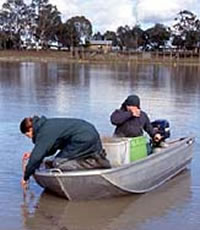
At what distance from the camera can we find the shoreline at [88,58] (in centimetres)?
10112

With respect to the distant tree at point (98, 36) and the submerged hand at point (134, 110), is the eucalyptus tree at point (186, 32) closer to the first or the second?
the distant tree at point (98, 36)

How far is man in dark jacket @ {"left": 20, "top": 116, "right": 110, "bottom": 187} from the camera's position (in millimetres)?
7688

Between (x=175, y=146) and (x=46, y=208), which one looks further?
(x=175, y=146)

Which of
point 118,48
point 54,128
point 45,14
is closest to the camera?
point 54,128

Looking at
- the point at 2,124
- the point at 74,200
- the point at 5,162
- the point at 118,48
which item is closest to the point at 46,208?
the point at 74,200

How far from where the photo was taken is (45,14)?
119 metres

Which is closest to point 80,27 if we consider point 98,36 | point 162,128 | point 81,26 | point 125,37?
point 81,26

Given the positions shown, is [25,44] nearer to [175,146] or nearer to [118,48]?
[118,48]

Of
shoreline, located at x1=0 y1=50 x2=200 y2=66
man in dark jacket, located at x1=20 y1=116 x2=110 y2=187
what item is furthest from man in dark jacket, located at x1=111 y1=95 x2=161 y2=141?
shoreline, located at x1=0 y1=50 x2=200 y2=66

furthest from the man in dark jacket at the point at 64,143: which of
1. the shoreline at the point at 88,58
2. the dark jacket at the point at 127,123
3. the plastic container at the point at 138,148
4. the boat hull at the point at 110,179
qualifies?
the shoreline at the point at 88,58

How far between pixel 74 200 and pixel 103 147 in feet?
2.91

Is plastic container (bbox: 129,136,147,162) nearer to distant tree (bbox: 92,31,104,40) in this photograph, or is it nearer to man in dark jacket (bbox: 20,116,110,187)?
man in dark jacket (bbox: 20,116,110,187)

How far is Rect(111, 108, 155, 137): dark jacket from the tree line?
109350mm

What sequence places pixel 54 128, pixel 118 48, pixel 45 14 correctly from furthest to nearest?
pixel 118 48
pixel 45 14
pixel 54 128
